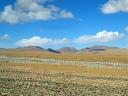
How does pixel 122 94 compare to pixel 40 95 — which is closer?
pixel 40 95

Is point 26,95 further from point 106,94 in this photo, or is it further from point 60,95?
point 106,94

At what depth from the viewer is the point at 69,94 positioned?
26.7 metres

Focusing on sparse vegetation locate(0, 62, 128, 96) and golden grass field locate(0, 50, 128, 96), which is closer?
sparse vegetation locate(0, 62, 128, 96)

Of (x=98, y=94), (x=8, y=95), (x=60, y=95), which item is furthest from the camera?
(x=98, y=94)

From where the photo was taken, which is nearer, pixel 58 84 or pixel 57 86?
pixel 57 86

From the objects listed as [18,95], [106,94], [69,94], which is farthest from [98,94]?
[18,95]

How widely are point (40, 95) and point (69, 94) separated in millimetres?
2743

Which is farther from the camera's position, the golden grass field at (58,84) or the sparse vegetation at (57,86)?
the golden grass field at (58,84)

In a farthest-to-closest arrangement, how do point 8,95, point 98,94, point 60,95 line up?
point 98,94 < point 60,95 < point 8,95

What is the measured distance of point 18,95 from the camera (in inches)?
947

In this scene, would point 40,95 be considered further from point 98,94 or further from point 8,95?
point 98,94

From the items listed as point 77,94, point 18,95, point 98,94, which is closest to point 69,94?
point 77,94

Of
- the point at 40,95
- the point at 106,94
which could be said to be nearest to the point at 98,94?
the point at 106,94

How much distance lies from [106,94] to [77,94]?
111 inches
